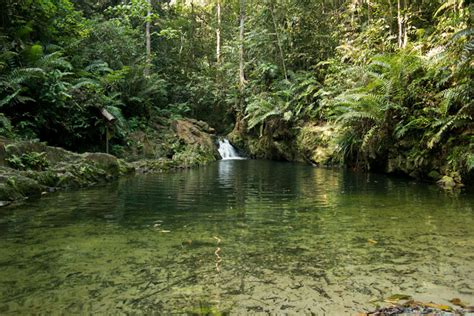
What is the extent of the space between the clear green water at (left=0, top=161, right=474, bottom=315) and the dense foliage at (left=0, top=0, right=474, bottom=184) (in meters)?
3.56

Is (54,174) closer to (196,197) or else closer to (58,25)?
(196,197)

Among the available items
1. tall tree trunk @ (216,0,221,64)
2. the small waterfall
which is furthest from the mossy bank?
tall tree trunk @ (216,0,221,64)

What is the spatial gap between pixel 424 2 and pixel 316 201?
37.2ft

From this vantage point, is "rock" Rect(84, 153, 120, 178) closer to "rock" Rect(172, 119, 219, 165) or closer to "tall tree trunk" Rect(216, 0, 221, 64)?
"rock" Rect(172, 119, 219, 165)

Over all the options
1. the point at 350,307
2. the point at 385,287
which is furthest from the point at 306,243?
the point at 350,307

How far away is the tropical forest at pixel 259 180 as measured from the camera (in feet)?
8.66

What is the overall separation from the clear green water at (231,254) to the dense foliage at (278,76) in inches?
140

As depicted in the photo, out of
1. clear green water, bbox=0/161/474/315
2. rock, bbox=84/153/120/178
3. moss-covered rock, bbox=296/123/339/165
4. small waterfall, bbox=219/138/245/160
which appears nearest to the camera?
clear green water, bbox=0/161/474/315

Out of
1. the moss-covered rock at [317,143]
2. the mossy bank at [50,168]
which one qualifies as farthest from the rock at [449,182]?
the mossy bank at [50,168]

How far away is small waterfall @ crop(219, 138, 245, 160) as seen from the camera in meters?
21.2

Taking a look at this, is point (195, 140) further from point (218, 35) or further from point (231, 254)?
point (231, 254)

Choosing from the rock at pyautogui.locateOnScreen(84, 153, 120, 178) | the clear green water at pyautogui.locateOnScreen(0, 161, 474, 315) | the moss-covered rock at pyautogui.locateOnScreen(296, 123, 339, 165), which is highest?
the moss-covered rock at pyautogui.locateOnScreen(296, 123, 339, 165)

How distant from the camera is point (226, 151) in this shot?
70.9 feet

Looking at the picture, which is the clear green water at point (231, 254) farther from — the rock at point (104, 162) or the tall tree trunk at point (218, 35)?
the tall tree trunk at point (218, 35)
